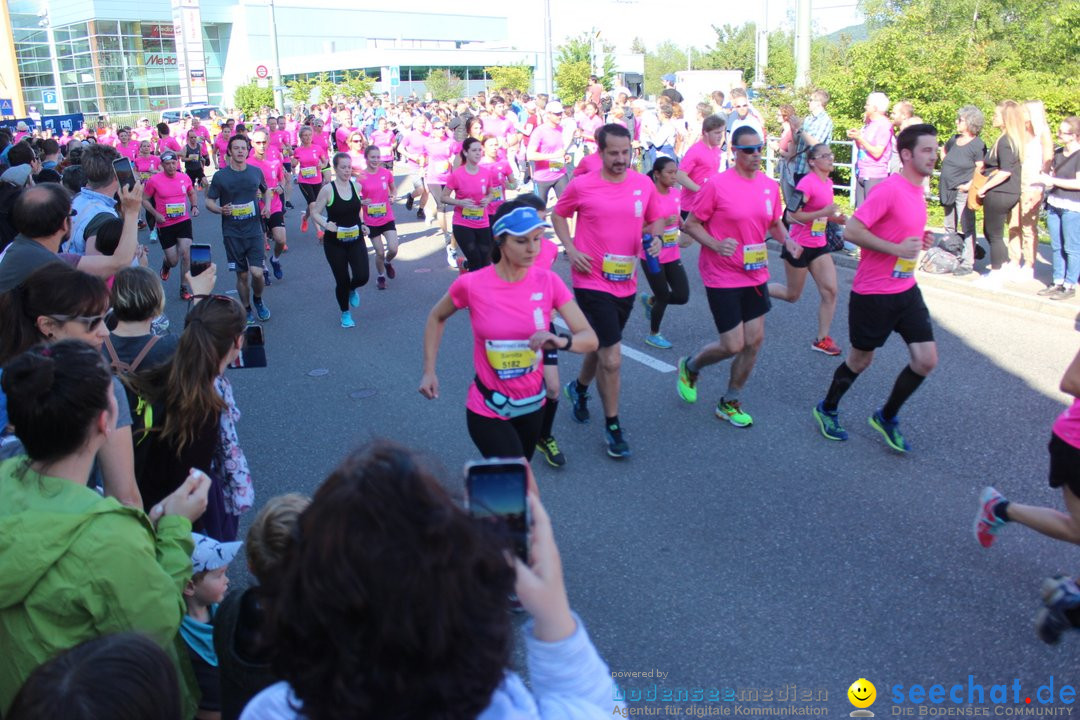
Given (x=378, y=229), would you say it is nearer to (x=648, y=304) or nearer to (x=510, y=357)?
(x=648, y=304)

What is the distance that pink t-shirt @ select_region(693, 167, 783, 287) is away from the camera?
19.8 feet

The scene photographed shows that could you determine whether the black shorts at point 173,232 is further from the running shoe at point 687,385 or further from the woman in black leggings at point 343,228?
Answer: the running shoe at point 687,385

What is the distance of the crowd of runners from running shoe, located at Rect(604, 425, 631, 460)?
0.06 feet

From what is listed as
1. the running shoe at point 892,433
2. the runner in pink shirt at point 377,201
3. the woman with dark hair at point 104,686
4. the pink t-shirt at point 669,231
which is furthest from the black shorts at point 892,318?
the runner in pink shirt at point 377,201

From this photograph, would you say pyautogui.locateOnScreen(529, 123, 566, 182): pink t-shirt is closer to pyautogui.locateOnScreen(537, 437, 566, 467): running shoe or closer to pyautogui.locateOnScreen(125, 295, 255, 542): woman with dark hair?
pyautogui.locateOnScreen(537, 437, 566, 467): running shoe

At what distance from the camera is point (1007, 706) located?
334 cm

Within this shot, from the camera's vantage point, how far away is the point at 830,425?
5871 mm

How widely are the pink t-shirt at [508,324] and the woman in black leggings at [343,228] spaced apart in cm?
518

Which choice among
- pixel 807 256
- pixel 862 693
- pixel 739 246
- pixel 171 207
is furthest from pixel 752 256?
pixel 171 207

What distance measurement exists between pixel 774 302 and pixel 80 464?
819 cm

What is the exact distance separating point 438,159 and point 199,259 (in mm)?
11211

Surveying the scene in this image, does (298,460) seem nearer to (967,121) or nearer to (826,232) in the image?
(826,232)

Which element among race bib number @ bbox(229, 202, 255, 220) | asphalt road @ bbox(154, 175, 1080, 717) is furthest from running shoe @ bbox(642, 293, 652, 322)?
race bib number @ bbox(229, 202, 255, 220)

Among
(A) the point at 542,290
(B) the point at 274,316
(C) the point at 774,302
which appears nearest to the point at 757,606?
(A) the point at 542,290
